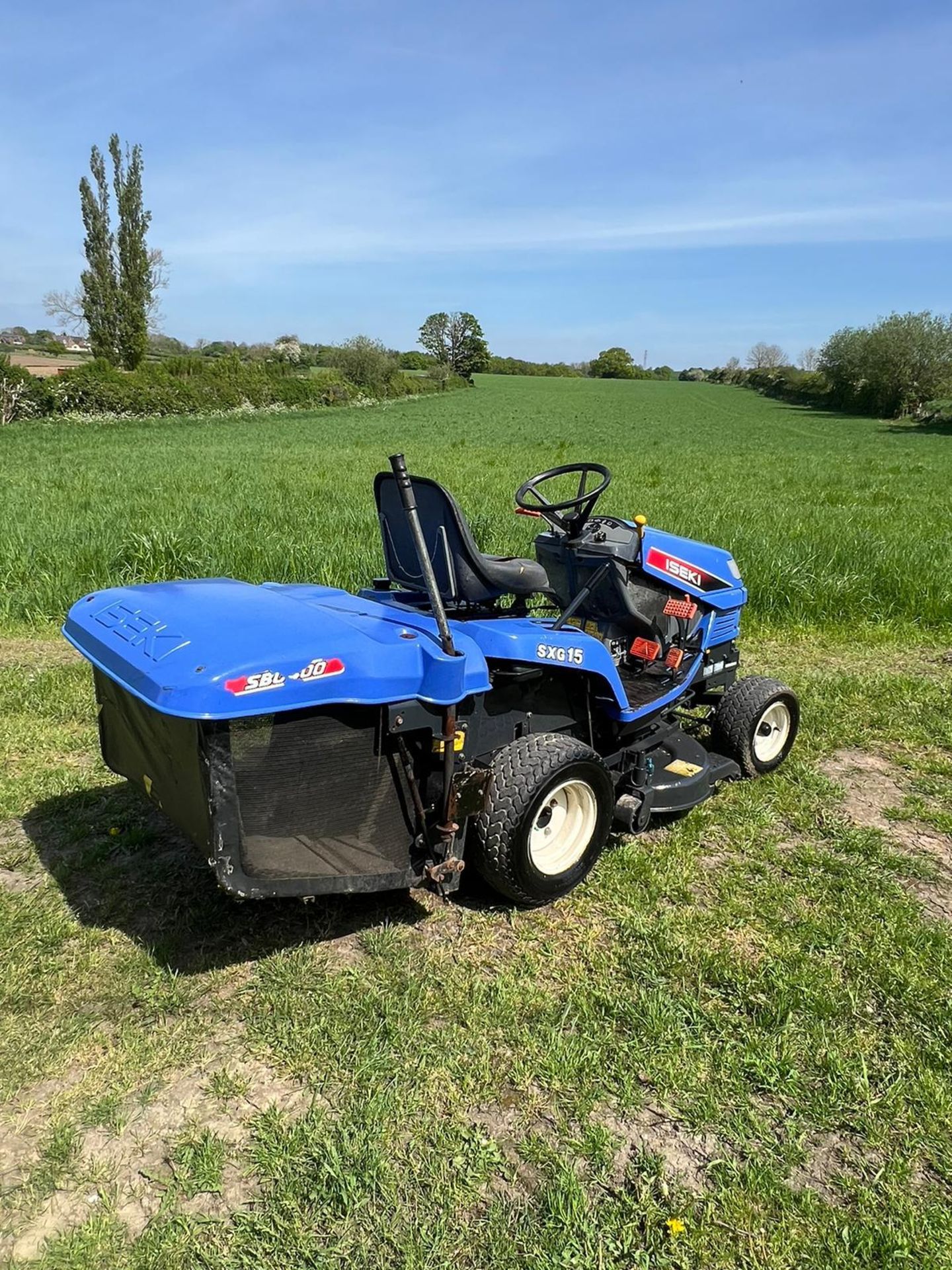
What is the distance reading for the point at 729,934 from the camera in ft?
10.5

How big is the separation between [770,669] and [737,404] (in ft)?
Result: 210

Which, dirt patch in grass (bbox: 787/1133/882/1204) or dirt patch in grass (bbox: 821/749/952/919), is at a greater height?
dirt patch in grass (bbox: 821/749/952/919)

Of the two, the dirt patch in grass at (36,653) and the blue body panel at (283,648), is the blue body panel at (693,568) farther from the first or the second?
the dirt patch in grass at (36,653)

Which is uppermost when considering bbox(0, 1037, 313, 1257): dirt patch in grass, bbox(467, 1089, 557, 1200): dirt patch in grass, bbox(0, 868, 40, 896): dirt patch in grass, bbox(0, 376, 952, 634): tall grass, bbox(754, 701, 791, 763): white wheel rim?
bbox(0, 376, 952, 634): tall grass

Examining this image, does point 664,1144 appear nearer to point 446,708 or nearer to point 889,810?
point 446,708

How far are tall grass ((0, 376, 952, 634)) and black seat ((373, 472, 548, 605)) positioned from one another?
419 centimetres

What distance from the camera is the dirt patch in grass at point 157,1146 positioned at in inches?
80.2

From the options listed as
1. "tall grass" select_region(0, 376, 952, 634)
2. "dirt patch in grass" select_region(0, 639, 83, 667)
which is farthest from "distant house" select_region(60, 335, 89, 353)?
"dirt patch in grass" select_region(0, 639, 83, 667)

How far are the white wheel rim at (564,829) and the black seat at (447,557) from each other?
0.77 metres

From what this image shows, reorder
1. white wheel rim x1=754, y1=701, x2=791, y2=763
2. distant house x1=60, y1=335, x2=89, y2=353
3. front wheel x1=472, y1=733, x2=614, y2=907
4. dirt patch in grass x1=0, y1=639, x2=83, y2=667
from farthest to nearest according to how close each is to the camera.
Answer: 1. distant house x1=60, y1=335, x2=89, y2=353
2. dirt patch in grass x1=0, y1=639, x2=83, y2=667
3. white wheel rim x1=754, y1=701, x2=791, y2=763
4. front wheel x1=472, y1=733, x2=614, y2=907

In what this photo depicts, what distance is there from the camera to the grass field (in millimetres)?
2043

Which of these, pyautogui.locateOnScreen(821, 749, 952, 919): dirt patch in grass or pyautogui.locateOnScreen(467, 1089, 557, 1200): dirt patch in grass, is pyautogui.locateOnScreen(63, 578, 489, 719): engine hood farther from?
pyautogui.locateOnScreen(821, 749, 952, 919): dirt patch in grass

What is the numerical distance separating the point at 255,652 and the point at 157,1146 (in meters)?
1.26

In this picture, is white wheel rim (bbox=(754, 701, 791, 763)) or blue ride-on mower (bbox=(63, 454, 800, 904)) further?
white wheel rim (bbox=(754, 701, 791, 763))
